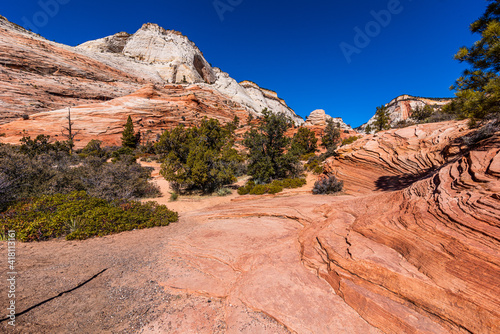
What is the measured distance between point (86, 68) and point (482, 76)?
65.1 meters

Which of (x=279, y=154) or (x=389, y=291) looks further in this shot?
(x=279, y=154)

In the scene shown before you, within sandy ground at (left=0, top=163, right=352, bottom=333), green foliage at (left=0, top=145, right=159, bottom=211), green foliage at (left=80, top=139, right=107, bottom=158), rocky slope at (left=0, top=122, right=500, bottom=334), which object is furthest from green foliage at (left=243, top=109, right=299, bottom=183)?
green foliage at (left=80, top=139, right=107, bottom=158)

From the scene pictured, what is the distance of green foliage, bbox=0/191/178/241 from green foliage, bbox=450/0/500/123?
38.3 ft

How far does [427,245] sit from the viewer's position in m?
3.06

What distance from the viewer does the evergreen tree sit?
20.0 feet

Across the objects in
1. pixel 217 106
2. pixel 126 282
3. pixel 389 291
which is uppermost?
pixel 217 106

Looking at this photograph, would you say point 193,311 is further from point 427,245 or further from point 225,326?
point 427,245

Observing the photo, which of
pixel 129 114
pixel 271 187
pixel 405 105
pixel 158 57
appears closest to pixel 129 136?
pixel 129 114

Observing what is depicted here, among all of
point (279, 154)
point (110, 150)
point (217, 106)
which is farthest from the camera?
point (217, 106)

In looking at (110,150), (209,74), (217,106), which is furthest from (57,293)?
(209,74)

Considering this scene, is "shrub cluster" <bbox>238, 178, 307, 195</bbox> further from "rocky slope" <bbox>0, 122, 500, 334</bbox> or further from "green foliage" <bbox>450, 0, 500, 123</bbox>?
"green foliage" <bbox>450, 0, 500, 123</bbox>

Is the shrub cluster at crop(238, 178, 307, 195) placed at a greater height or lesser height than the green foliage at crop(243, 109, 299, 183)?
lesser

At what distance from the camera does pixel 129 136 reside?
34469 millimetres

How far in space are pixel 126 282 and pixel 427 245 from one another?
5.37 meters
